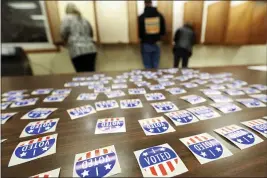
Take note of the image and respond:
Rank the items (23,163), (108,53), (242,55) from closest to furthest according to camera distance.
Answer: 1. (23,163)
2. (108,53)
3. (242,55)

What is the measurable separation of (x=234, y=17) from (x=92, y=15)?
7.16 ft

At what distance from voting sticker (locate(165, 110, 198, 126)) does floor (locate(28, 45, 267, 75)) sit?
2.29 meters

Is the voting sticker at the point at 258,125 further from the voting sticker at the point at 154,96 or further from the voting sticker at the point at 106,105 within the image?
the voting sticker at the point at 106,105

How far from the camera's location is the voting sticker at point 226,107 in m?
0.46

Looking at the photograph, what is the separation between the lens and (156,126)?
387 mm

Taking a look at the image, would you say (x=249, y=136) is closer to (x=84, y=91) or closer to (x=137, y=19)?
(x=84, y=91)

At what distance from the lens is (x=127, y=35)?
233 cm

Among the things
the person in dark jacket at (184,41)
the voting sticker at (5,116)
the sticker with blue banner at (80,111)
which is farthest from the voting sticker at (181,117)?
the person in dark jacket at (184,41)

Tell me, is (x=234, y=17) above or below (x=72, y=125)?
above

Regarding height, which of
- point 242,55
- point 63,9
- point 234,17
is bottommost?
point 242,55

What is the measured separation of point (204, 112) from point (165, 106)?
12 centimetres

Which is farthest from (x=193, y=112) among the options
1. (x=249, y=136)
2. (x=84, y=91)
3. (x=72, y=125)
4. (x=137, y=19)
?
(x=137, y=19)

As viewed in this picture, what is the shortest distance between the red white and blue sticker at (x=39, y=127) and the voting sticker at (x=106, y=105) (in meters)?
0.13

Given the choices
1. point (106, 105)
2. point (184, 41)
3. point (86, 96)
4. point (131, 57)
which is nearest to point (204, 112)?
point (106, 105)
